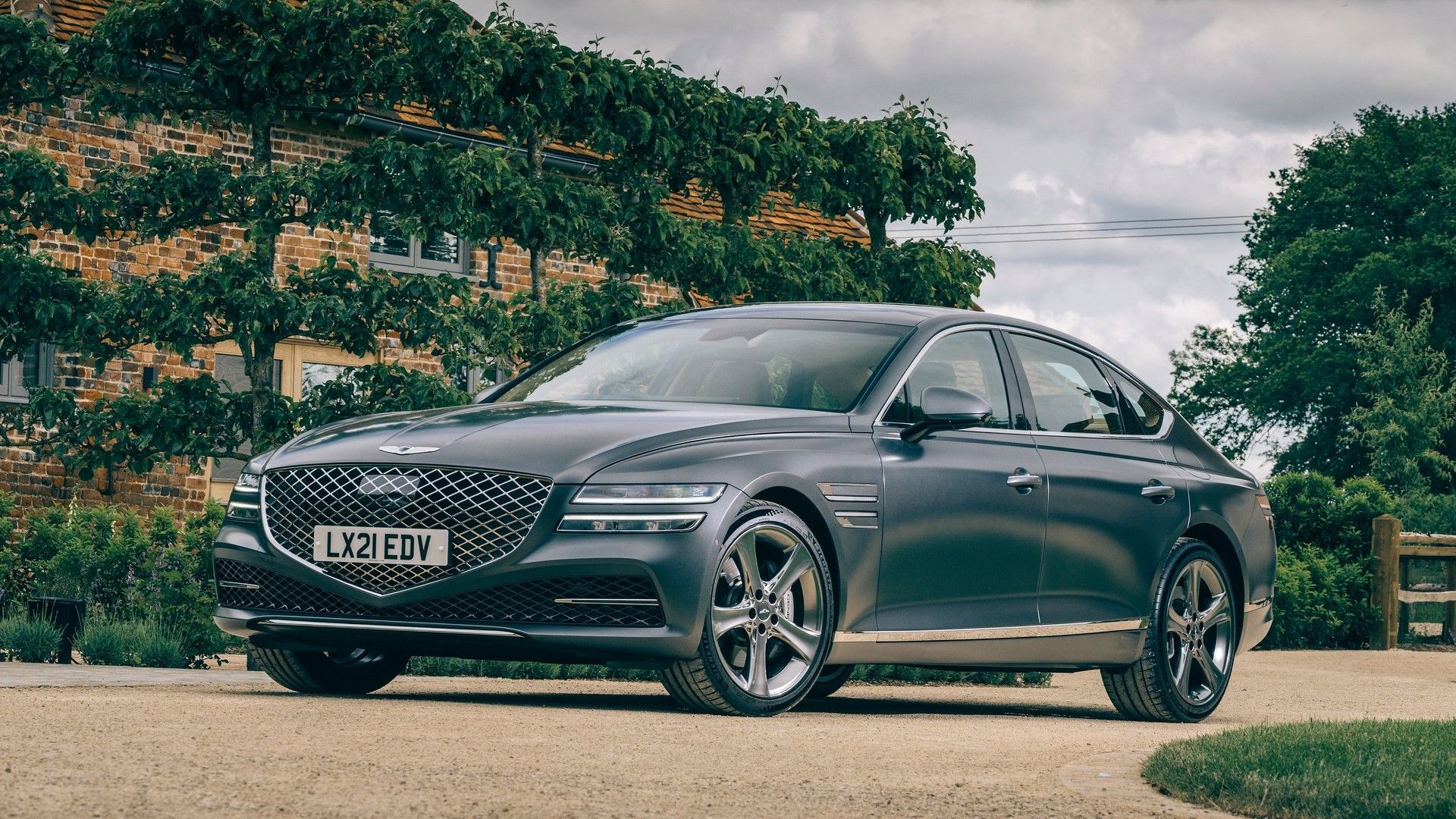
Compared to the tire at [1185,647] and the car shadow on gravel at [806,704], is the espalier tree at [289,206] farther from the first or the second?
the tire at [1185,647]

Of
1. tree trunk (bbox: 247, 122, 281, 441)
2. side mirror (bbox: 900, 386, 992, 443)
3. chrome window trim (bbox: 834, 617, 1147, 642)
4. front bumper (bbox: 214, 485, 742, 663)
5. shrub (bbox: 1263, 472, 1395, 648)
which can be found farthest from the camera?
shrub (bbox: 1263, 472, 1395, 648)

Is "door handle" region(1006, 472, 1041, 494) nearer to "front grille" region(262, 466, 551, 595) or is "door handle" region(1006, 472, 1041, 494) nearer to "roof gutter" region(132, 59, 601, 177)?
"front grille" region(262, 466, 551, 595)

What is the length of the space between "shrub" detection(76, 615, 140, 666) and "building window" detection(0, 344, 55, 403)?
330 inches

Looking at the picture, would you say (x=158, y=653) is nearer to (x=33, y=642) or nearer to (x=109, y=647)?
(x=109, y=647)

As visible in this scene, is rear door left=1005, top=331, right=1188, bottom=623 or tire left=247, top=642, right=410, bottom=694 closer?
tire left=247, top=642, right=410, bottom=694

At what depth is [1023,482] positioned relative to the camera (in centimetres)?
874

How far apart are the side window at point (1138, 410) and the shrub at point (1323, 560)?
29.2ft

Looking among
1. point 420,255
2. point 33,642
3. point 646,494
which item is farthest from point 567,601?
point 420,255

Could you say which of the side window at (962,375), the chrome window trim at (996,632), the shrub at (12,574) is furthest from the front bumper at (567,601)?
the shrub at (12,574)

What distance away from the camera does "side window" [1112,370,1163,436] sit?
9.84m

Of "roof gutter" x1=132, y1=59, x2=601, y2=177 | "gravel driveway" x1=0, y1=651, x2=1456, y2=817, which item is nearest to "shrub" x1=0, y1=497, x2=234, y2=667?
"gravel driveway" x1=0, y1=651, x2=1456, y2=817

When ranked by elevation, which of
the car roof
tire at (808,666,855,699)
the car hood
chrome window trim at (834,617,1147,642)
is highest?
the car roof

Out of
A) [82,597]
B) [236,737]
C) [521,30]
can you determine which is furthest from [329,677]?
[521,30]

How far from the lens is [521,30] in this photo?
16562mm
